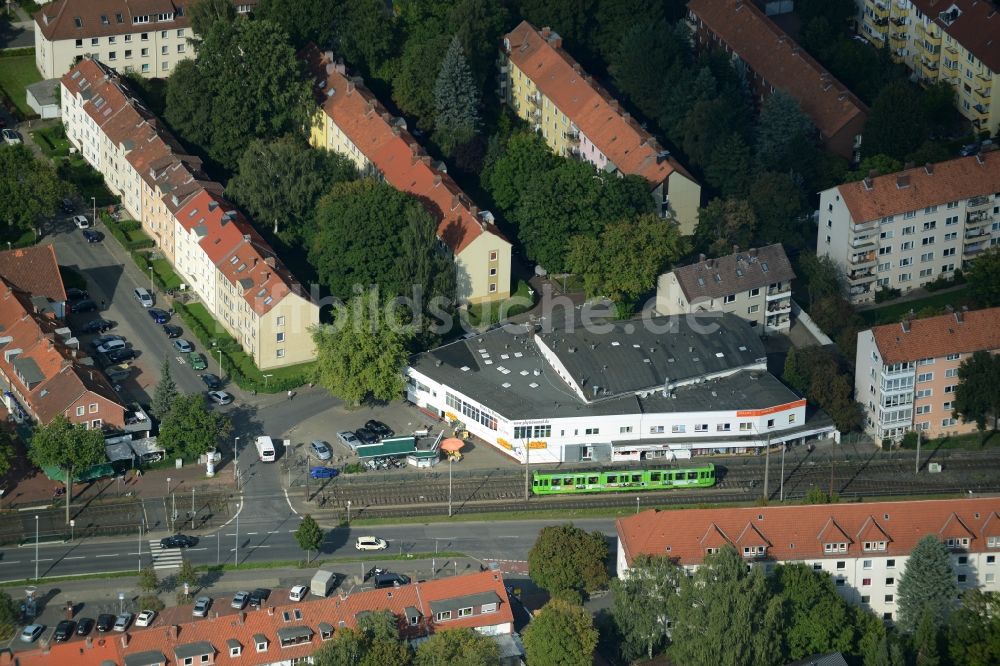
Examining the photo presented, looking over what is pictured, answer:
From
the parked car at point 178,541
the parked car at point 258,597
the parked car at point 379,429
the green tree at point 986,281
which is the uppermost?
the green tree at point 986,281

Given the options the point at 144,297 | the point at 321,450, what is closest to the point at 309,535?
the point at 321,450

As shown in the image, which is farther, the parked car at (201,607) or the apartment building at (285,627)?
the parked car at (201,607)

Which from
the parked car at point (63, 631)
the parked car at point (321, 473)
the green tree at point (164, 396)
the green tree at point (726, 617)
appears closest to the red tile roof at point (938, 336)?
the green tree at point (726, 617)

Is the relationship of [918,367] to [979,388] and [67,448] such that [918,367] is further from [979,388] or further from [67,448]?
[67,448]

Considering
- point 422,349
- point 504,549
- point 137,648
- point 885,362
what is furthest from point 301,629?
point 885,362

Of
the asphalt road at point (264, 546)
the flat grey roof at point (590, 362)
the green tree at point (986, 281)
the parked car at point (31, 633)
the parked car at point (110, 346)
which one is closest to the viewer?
the parked car at point (31, 633)

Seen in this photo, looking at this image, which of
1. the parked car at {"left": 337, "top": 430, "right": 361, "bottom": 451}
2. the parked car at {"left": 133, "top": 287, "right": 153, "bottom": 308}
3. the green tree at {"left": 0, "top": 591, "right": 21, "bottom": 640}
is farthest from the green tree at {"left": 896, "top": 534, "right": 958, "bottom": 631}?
the parked car at {"left": 133, "top": 287, "right": 153, "bottom": 308}

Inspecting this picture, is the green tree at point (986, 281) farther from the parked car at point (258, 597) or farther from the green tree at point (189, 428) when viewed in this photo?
the parked car at point (258, 597)
